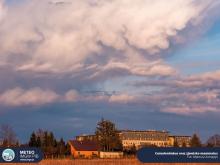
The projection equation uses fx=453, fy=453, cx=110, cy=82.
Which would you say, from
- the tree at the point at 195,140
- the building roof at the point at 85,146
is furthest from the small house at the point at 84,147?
the tree at the point at 195,140

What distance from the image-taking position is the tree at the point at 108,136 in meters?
132

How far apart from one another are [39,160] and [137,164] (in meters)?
11.1

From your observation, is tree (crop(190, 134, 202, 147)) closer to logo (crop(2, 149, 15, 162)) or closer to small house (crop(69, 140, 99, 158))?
small house (crop(69, 140, 99, 158))

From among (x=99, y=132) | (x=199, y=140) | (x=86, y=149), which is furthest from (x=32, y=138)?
(x=199, y=140)

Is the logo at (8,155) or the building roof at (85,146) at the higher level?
the building roof at (85,146)

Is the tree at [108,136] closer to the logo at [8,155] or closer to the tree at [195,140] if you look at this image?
the tree at [195,140]

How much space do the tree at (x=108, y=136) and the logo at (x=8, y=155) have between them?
267 feet

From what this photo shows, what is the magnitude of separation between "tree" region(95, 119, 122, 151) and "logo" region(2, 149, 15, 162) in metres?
81.3

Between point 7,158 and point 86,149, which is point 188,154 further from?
point 86,149

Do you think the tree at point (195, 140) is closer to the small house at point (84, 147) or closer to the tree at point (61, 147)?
the small house at point (84, 147)

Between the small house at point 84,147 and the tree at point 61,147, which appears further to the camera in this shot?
the small house at point 84,147

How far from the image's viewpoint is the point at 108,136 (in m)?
134

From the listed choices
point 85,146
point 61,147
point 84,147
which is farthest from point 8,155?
point 85,146

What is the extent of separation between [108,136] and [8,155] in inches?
3357
